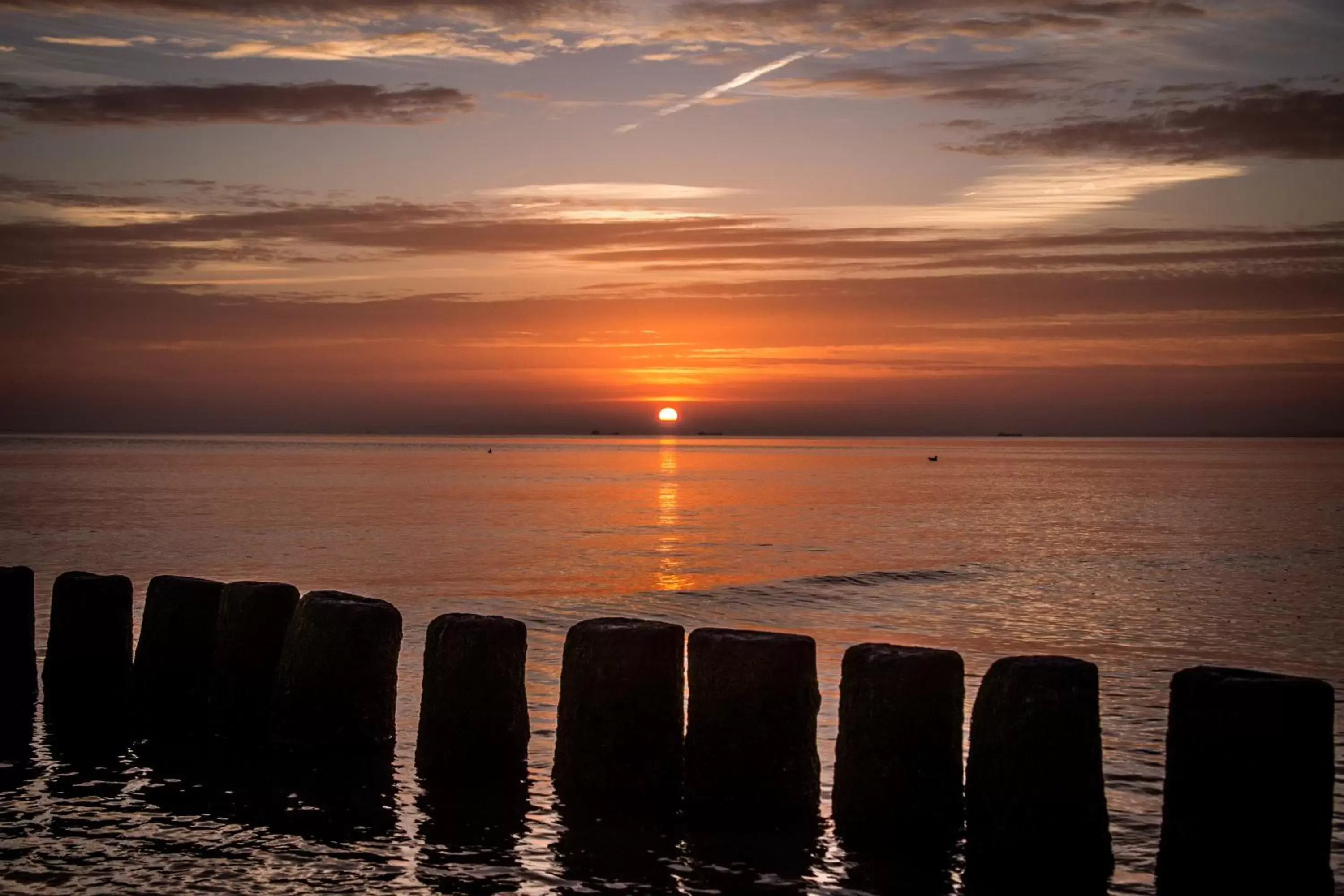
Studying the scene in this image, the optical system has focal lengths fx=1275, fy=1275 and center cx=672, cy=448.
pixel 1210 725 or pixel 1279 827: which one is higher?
pixel 1210 725

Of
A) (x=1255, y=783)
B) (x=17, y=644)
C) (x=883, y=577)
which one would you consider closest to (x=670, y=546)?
(x=883, y=577)

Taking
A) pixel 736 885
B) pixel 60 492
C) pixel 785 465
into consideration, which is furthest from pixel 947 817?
pixel 785 465

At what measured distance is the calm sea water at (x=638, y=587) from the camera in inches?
273

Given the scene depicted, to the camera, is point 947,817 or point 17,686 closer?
point 947,817

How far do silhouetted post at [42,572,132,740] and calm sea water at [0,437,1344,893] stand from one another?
157 centimetres

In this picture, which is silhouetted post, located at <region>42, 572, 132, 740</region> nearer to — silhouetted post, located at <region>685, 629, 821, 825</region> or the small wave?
silhouetted post, located at <region>685, 629, 821, 825</region>

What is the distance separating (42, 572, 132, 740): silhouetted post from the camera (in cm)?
1035

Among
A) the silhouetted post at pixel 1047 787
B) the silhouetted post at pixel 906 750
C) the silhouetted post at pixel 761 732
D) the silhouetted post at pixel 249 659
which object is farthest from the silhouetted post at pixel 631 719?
the silhouetted post at pixel 249 659

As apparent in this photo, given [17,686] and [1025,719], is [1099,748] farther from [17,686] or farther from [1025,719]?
[17,686]

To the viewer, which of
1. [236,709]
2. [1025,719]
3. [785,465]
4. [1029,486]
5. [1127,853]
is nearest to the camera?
[1025,719]

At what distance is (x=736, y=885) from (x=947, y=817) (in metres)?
1.40

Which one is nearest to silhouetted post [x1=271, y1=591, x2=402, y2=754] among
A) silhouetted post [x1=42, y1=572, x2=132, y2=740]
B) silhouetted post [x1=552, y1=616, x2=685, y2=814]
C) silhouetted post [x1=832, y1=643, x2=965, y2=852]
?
silhouetted post [x1=552, y1=616, x2=685, y2=814]

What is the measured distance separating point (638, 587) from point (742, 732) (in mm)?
16475

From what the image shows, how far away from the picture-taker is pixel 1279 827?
20.6 feet
